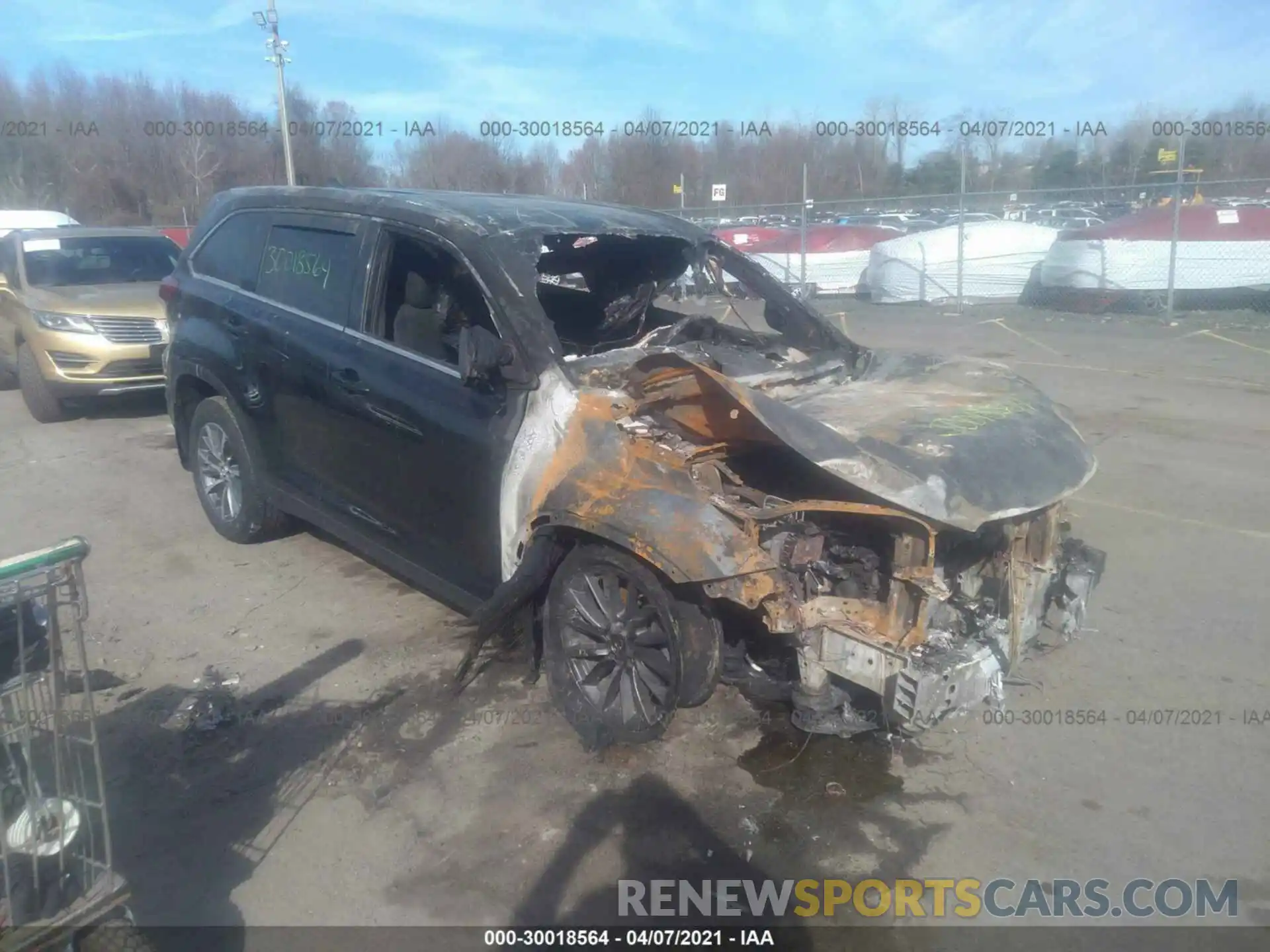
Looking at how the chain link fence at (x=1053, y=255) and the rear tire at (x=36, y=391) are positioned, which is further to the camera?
the chain link fence at (x=1053, y=255)

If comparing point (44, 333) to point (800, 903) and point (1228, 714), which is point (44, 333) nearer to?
point (800, 903)

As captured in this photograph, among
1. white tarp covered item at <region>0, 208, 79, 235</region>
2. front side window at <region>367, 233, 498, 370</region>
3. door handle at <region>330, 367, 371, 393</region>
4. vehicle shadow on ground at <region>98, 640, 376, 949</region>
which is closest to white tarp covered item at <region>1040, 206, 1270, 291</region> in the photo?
front side window at <region>367, 233, 498, 370</region>

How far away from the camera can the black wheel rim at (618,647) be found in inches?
139

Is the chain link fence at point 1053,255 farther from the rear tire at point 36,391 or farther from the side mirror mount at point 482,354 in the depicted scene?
the rear tire at point 36,391

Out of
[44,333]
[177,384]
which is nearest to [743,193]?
[44,333]

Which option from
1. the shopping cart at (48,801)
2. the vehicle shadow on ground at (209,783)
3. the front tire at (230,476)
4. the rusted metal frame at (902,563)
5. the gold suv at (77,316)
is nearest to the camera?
the shopping cart at (48,801)

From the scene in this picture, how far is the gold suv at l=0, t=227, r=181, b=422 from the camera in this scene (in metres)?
8.81

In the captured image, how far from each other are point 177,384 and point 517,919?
4257 mm

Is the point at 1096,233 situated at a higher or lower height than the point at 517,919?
higher

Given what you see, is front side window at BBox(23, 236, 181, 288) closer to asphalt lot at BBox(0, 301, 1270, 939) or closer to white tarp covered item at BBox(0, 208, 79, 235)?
asphalt lot at BBox(0, 301, 1270, 939)

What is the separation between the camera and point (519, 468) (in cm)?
374

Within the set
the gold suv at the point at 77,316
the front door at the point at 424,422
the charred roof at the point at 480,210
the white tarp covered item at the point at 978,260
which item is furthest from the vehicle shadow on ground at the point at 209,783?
the white tarp covered item at the point at 978,260

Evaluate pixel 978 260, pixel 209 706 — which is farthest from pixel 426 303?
pixel 978 260

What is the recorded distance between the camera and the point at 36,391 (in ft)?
29.8
